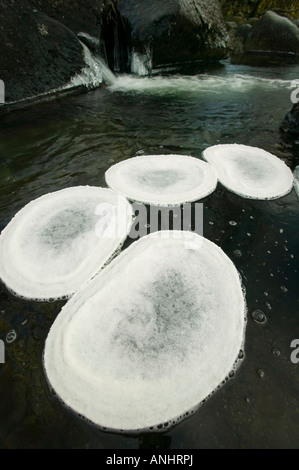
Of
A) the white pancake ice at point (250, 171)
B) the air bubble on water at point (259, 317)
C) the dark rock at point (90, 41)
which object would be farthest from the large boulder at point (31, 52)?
the air bubble on water at point (259, 317)

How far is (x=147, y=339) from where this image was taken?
1.46m

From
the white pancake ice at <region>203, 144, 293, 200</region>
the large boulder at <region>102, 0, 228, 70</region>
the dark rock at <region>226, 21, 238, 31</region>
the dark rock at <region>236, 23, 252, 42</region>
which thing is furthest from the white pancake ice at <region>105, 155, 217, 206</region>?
the dark rock at <region>226, 21, 238, 31</region>

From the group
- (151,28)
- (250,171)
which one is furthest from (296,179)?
(151,28)

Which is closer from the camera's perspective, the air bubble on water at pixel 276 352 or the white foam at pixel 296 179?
the air bubble on water at pixel 276 352

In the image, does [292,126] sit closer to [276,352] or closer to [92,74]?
[276,352]

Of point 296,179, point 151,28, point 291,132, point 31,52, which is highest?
point 151,28

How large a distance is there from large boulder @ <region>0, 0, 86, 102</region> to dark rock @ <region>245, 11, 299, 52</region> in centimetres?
745

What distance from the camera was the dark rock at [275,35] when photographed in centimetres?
897

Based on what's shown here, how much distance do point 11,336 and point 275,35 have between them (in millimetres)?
11636

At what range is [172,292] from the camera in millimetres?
1712

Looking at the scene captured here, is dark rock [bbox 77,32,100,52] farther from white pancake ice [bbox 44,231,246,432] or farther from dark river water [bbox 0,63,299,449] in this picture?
white pancake ice [bbox 44,231,246,432]

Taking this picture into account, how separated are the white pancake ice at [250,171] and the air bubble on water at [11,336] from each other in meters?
2.12

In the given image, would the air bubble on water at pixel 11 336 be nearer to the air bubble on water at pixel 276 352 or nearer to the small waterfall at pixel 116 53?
the air bubble on water at pixel 276 352

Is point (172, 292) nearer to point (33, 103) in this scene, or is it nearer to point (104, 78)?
point (33, 103)
